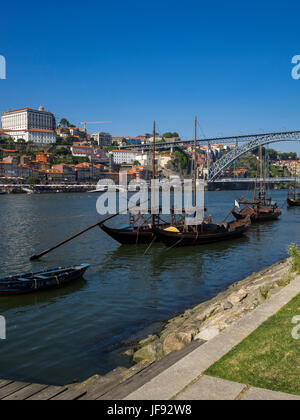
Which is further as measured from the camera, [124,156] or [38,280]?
[124,156]

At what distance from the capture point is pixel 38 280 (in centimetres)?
1359

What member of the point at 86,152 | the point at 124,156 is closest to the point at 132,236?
the point at 86,152

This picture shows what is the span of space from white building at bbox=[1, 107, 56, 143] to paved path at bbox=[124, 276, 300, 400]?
14144cm

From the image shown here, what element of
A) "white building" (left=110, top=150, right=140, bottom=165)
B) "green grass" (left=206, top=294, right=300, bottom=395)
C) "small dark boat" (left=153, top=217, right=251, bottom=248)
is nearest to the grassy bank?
"green grass" (left=206, top=294, right=300, bottom=395)

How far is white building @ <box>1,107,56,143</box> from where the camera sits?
454 ft

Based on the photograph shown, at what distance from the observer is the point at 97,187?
366ft

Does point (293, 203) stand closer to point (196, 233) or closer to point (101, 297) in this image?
point (196, 233)

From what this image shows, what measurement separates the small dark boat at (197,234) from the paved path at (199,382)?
15863mm

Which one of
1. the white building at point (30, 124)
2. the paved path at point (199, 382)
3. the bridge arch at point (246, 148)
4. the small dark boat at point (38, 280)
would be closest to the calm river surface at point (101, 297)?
the small dark boat at point (38, 280)

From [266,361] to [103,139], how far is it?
179188 mm

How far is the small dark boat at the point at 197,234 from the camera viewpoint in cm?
2227

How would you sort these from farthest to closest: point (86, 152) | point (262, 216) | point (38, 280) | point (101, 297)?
point (86, 152)
point (262, 216)
point (38, 280)
point (101, 297)

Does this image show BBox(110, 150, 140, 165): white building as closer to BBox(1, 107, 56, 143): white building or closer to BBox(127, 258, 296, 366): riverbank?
BBox(1, 107, 56, 143): white building

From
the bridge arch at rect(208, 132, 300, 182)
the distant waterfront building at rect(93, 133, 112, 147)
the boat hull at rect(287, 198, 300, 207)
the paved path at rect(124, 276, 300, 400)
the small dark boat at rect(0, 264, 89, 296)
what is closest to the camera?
the paved path at rect(124, 276, 300, 400)
